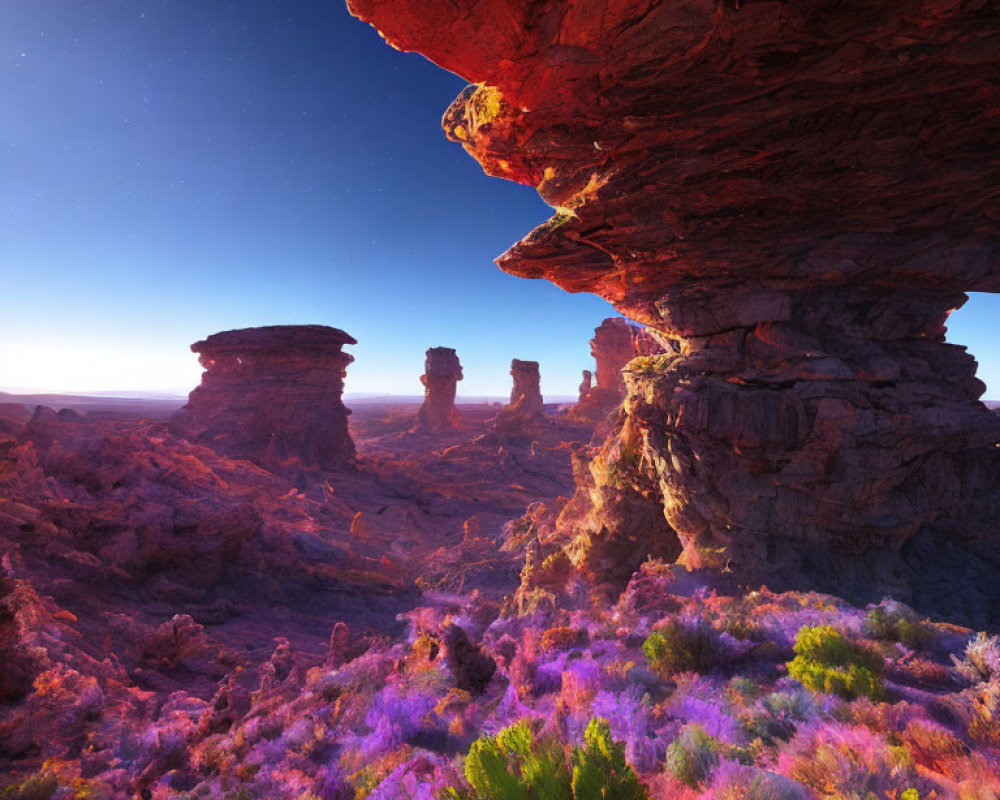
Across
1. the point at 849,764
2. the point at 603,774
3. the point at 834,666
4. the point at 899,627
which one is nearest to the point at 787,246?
the point at 899,627

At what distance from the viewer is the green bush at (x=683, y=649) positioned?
175 inches

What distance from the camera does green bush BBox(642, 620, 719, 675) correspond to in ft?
14.5

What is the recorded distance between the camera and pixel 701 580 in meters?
8.55

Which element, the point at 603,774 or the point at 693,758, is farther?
the point at 693,758

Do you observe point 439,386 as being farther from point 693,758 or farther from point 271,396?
point 693,758

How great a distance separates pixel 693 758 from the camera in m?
2.71

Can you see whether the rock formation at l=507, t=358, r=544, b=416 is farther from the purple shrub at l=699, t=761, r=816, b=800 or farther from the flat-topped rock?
the purple shrub at l=699, t=761, r=816, b=800

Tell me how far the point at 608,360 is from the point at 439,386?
20.7 metres

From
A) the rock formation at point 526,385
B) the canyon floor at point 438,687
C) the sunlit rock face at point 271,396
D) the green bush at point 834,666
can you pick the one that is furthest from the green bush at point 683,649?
the rock formation at point 526,385

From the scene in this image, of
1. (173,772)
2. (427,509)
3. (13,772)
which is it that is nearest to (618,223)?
(173,772)

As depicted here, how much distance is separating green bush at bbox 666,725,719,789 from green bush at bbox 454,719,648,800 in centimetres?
50

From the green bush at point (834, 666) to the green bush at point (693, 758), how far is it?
4.98 feet

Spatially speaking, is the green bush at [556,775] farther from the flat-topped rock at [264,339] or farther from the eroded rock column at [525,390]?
the eroded rock column at [525,390]

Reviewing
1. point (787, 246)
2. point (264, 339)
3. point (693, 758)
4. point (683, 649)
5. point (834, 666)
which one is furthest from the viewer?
point (264, 339)
